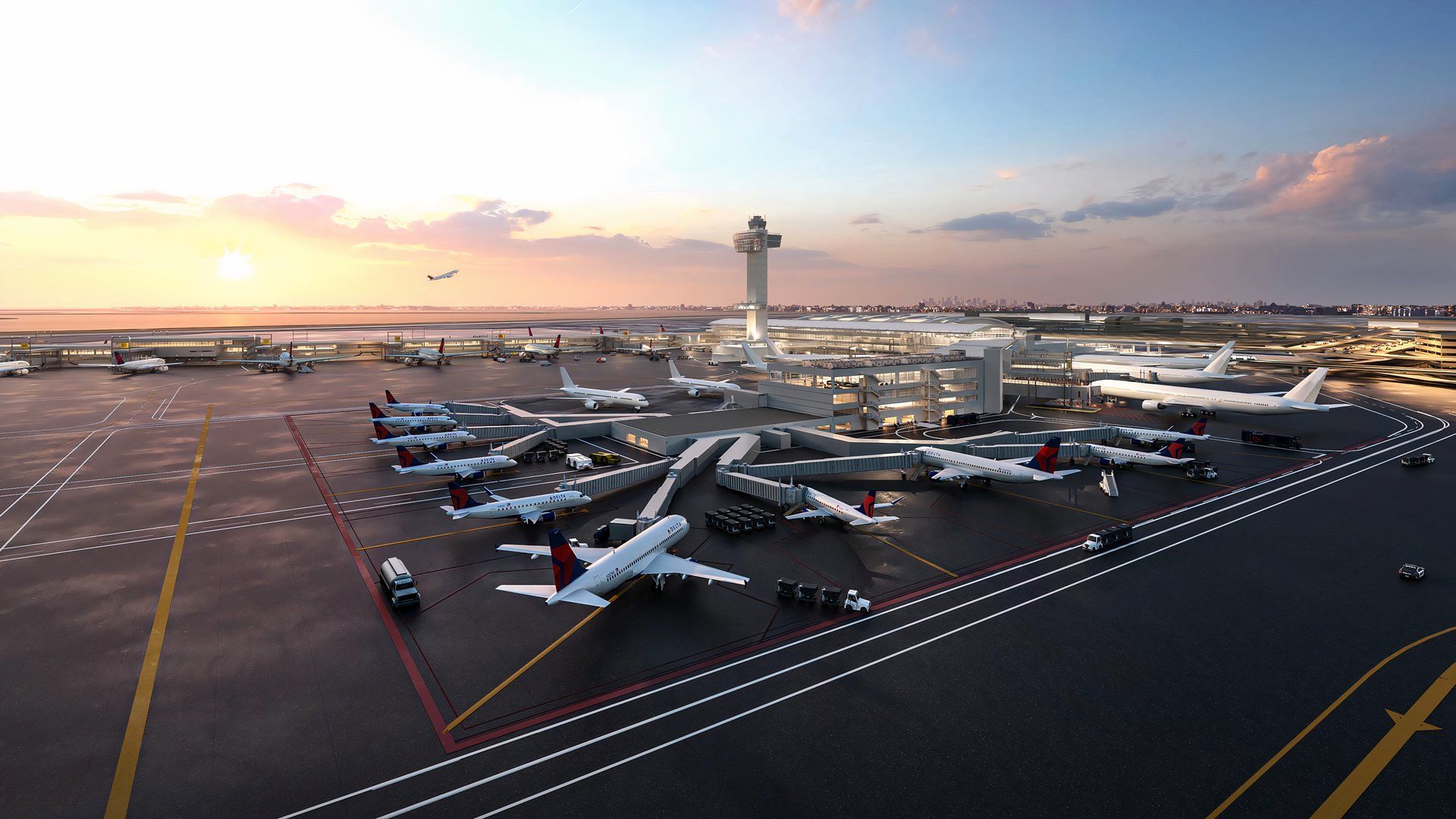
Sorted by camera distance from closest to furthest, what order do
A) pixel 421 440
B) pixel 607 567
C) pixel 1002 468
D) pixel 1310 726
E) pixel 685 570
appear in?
pixel 1310 726 < pixel 607 567 < pixel 685 570 < pixel 1002 468 < pixel 421 440

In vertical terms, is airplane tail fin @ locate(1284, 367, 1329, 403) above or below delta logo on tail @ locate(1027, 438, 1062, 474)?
above

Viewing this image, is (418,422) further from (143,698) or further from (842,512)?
(842,512)

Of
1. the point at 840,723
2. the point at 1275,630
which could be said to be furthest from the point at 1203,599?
the point at 840,723

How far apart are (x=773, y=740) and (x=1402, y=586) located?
3973 cm

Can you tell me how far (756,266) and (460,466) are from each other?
14276cm

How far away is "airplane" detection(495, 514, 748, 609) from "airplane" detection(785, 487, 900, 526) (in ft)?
36.2

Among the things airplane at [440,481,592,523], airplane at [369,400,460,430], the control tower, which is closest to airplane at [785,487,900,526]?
airplane at [440,481,592,523]

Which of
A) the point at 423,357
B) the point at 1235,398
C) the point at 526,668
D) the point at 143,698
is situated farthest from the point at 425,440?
the point at 423,357

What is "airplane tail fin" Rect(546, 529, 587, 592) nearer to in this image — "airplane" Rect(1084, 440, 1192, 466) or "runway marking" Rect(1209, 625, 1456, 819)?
"runway marking" Rect(1209, 625, 1456, 819)

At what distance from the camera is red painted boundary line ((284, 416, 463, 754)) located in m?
24.1

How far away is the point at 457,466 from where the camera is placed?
5869 cm

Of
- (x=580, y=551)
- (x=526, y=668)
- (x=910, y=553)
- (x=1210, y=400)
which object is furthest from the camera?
(x=1210, y=400)

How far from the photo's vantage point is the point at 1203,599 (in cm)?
3525

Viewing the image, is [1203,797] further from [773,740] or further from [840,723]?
[773,740]
